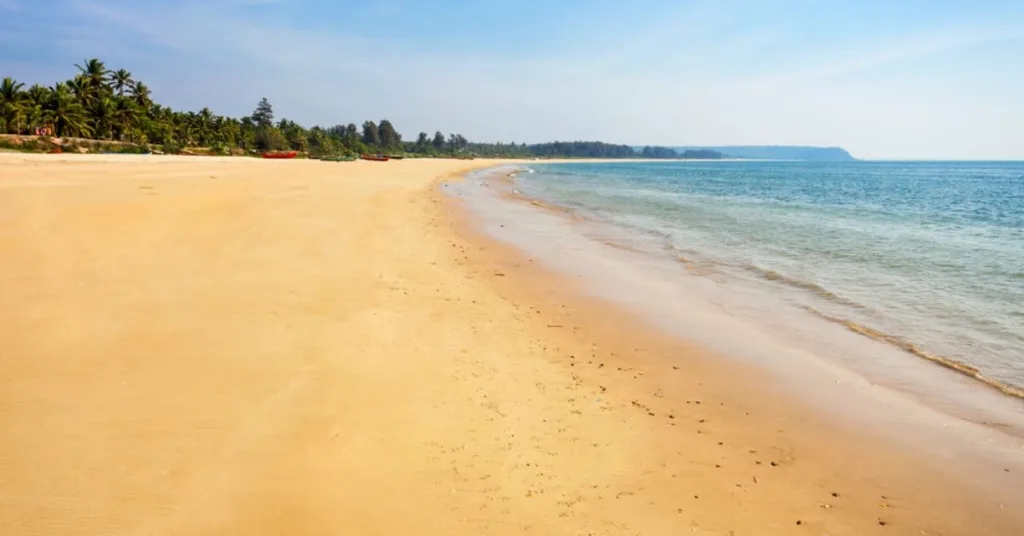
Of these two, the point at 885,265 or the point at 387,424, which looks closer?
the point at 387,424

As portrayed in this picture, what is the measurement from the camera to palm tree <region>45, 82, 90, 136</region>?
56.4m

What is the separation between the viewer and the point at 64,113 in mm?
56781

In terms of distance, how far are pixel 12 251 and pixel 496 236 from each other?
11399 mm

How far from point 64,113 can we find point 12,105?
18.8ft

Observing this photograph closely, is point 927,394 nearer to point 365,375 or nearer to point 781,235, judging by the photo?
point 365,375

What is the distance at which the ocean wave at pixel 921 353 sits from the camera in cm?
707

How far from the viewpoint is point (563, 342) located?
781 centimetres

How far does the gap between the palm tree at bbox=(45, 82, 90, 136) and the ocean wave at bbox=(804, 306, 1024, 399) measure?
70320mm

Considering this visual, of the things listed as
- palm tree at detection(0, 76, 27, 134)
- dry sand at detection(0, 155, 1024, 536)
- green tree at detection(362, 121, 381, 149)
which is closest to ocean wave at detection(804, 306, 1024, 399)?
dry sand at detection(0, 155, 1024, 536)

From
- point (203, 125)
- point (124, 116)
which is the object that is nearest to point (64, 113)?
point (124, 116)

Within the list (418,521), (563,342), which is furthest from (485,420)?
(563,342)

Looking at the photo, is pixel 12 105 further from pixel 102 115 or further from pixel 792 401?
pixel 792 401

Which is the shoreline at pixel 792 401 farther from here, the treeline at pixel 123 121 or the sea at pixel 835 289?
the treeline at pixel 123 121

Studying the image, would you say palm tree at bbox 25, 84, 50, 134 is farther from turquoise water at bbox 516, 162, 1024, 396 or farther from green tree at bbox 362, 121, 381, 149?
green tree at bbox 362, 121, 381, 149
